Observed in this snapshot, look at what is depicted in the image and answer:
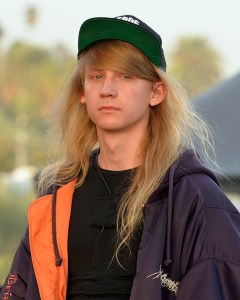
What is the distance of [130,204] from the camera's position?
335 centimetres

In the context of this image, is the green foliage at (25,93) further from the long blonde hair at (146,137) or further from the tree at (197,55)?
the long blonde hair at (146,137)

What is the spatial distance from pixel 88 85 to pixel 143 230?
0.61 metres

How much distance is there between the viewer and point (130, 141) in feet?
11.4

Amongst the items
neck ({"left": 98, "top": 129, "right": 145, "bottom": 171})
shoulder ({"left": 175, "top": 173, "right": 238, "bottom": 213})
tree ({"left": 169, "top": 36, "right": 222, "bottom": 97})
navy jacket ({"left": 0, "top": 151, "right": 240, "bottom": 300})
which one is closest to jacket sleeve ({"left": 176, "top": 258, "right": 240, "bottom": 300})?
navy jacket ({"left": 0, "top": 151, "right": 240, "bottom": 300})

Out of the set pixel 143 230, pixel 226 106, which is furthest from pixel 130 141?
pixel 226 106

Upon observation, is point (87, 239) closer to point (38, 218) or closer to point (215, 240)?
point (38, 218)

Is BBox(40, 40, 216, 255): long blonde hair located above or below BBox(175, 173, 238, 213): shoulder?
above

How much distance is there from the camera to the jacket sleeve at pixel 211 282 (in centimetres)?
308

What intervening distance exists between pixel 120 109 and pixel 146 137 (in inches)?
8.2

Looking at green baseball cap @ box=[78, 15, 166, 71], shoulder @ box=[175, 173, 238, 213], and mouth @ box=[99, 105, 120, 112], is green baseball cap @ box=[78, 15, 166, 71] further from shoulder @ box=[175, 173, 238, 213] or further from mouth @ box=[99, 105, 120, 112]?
shoulder @ box=[175, 173, 238, 213]

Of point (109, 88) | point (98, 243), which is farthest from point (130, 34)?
point (98, 243)

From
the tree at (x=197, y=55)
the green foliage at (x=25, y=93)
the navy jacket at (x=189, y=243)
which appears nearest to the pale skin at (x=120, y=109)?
the navy jacket at (x=189, y=243)

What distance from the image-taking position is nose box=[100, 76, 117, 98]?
131 inches

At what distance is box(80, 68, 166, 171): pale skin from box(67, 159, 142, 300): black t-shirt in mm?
70
